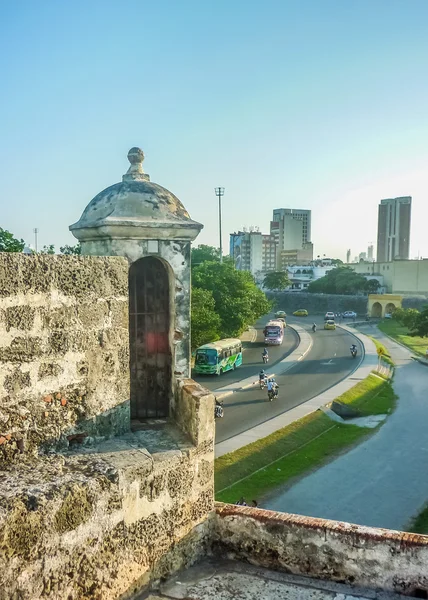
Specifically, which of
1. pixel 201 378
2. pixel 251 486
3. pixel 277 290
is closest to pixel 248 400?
pixel 201 378

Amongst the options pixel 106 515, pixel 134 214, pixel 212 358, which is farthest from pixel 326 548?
pixel 212 358

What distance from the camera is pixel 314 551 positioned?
4.75m

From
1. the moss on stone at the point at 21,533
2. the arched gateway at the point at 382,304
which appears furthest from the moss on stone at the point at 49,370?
the arched gateway at the point at 382,304

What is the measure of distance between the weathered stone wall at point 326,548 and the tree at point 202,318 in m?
25.8

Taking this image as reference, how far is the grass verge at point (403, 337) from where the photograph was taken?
44.8 metres

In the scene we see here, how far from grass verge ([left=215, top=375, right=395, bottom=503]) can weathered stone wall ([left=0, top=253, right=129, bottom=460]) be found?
10485 mm

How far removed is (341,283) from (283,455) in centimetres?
7060

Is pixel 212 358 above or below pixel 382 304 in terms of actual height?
below

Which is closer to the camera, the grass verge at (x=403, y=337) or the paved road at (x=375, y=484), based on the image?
the paved road at (x=375, y=484)

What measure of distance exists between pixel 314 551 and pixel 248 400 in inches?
832

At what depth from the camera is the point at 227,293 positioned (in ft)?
126

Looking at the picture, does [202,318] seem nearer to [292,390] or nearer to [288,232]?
[292,390]

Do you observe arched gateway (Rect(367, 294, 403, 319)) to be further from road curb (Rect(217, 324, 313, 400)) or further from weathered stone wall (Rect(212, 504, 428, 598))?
weathered stone wall (Rect(212, 504, 428, 598))

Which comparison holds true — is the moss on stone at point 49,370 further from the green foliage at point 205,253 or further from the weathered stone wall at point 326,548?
the green foliage at point 205,253
